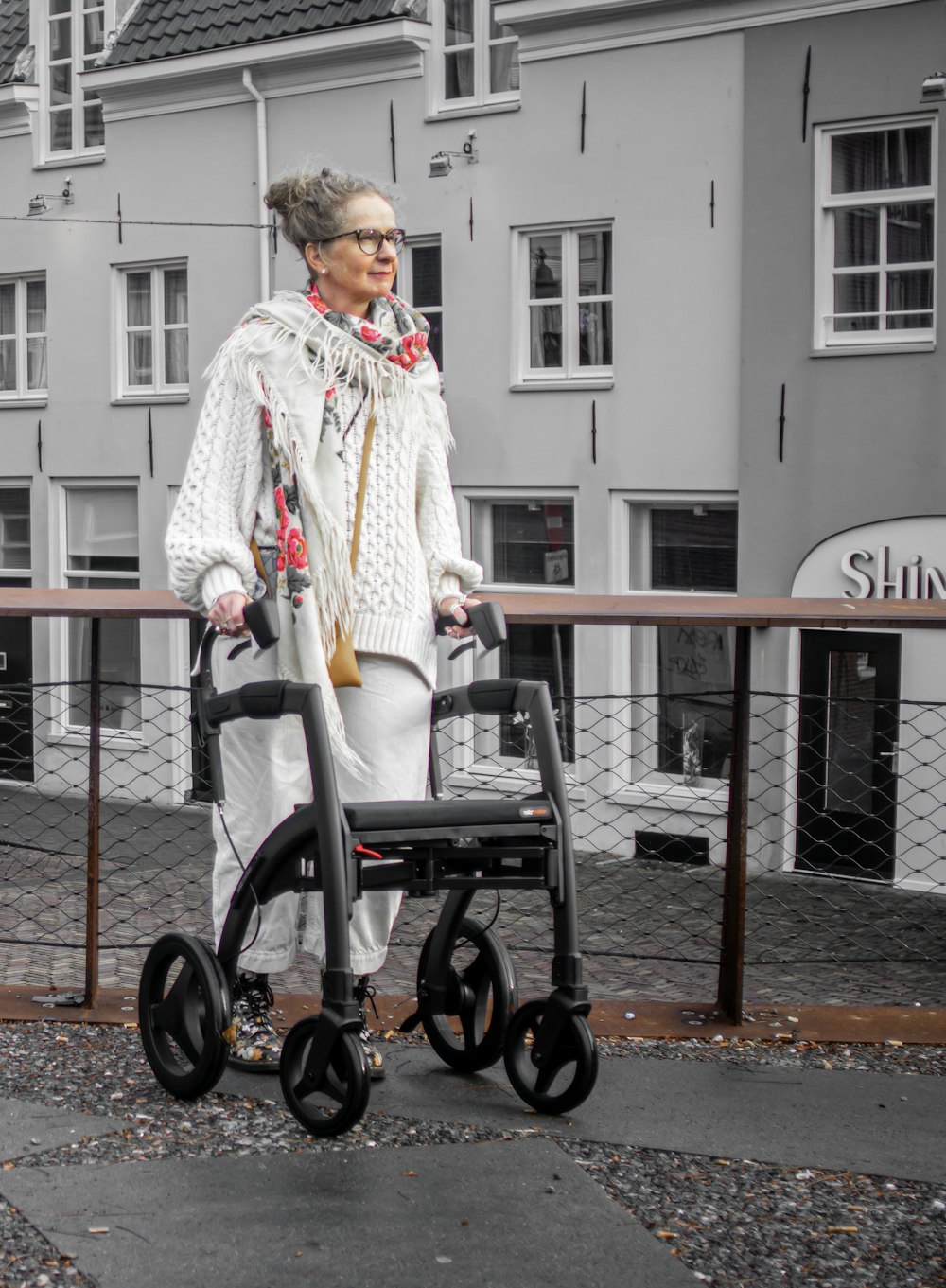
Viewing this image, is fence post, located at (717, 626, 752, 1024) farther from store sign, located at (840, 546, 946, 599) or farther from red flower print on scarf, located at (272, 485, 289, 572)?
store sign, located at (840, 546, 946, 599)

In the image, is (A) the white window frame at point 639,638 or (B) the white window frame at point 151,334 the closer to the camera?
(A) the white window frame at point 639,638

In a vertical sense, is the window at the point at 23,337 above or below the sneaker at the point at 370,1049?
above

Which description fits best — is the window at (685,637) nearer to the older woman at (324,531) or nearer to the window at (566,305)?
the window at (566,305)

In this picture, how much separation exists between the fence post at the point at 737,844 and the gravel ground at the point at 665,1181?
0.39 m

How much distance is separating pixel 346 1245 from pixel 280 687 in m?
1.00

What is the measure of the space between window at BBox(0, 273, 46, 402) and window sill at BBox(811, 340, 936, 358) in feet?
31.1

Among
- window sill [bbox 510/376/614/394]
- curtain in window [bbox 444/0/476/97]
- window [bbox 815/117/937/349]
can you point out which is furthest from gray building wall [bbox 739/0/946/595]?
curtain in window [bbox 444/0/476/97]

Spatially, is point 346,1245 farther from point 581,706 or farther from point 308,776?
point 581,706

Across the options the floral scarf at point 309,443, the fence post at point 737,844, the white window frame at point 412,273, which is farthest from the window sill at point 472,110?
the floral scarf at point 309,443

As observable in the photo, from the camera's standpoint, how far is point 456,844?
316 cm

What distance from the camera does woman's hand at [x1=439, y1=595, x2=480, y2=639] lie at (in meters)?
3.59

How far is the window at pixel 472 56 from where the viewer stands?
15.7 metres

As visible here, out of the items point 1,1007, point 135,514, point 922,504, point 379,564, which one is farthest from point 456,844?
point 135,514

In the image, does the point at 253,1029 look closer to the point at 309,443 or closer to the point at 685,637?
the point at 309,443
